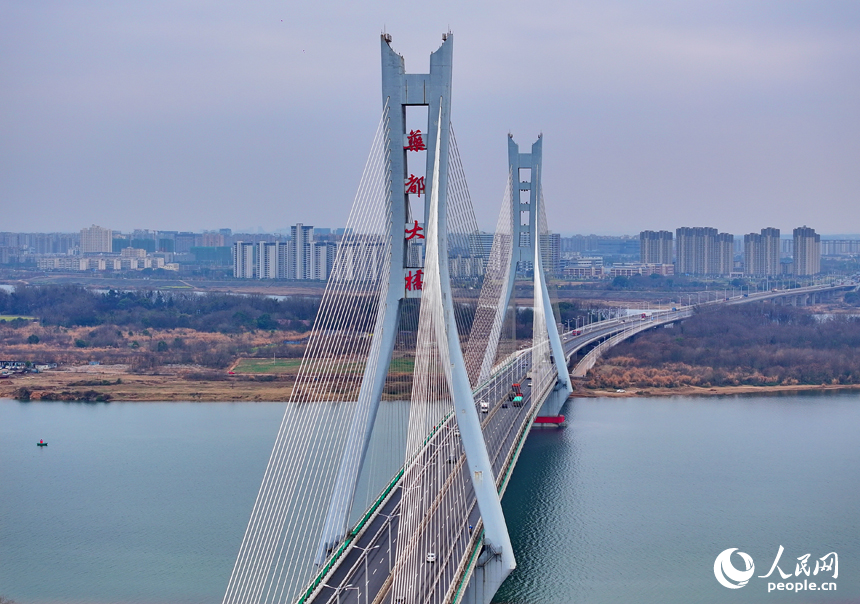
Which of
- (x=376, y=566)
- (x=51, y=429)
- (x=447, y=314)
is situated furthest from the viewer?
(x=51, y=429)

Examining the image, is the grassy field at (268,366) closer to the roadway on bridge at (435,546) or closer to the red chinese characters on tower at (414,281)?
the roadway on bridge at (435,546)

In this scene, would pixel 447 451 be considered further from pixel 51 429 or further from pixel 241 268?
pixel 241 268

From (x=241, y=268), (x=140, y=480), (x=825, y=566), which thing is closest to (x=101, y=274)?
(x=241, y=268)

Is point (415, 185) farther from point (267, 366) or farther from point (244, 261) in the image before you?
point (244, 261)

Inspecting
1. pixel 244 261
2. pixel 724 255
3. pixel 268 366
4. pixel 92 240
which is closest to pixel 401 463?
pixel 268 366

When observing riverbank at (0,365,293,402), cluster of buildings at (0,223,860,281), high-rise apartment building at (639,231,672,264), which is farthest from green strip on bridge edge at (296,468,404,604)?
high-rise apartment building at (639,231,672,264)

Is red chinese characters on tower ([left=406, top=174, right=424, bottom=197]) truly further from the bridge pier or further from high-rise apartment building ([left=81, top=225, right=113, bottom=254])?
high-rise apartment building ([left=81, top=225, right=113, bottom=254])
